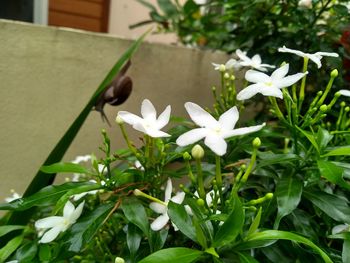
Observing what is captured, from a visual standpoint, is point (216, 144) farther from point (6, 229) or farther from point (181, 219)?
point (6, 229)

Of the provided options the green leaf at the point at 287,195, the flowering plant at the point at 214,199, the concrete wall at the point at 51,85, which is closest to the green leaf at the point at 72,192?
the flowering plant at the point at 214,199

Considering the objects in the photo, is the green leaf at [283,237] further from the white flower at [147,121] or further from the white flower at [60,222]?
the white flower at [60,222]

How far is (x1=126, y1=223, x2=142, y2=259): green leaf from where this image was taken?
1.88ft

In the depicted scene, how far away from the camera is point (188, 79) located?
1601mm

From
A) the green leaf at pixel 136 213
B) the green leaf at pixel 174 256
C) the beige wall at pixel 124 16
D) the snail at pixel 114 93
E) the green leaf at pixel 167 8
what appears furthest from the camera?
the beige wall at pixel 124 16

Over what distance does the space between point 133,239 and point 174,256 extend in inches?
5.2

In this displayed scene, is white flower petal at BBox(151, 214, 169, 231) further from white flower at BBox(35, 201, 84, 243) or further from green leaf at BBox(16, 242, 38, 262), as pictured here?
green leaf at BBox(16, 242, 38, 262)

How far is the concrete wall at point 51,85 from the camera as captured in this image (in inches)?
45.9

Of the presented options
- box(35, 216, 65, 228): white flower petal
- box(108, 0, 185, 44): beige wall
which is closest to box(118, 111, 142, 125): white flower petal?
box(35, 216, 65, 228): white flower petal

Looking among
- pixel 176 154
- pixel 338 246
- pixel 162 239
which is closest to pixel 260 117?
pixel 338 246

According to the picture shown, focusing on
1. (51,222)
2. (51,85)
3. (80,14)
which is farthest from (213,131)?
(80,14)

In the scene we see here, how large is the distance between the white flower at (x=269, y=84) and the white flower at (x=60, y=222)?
37cm

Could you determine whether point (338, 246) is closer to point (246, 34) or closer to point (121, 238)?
point (121, 238)

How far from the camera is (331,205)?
604 mm
